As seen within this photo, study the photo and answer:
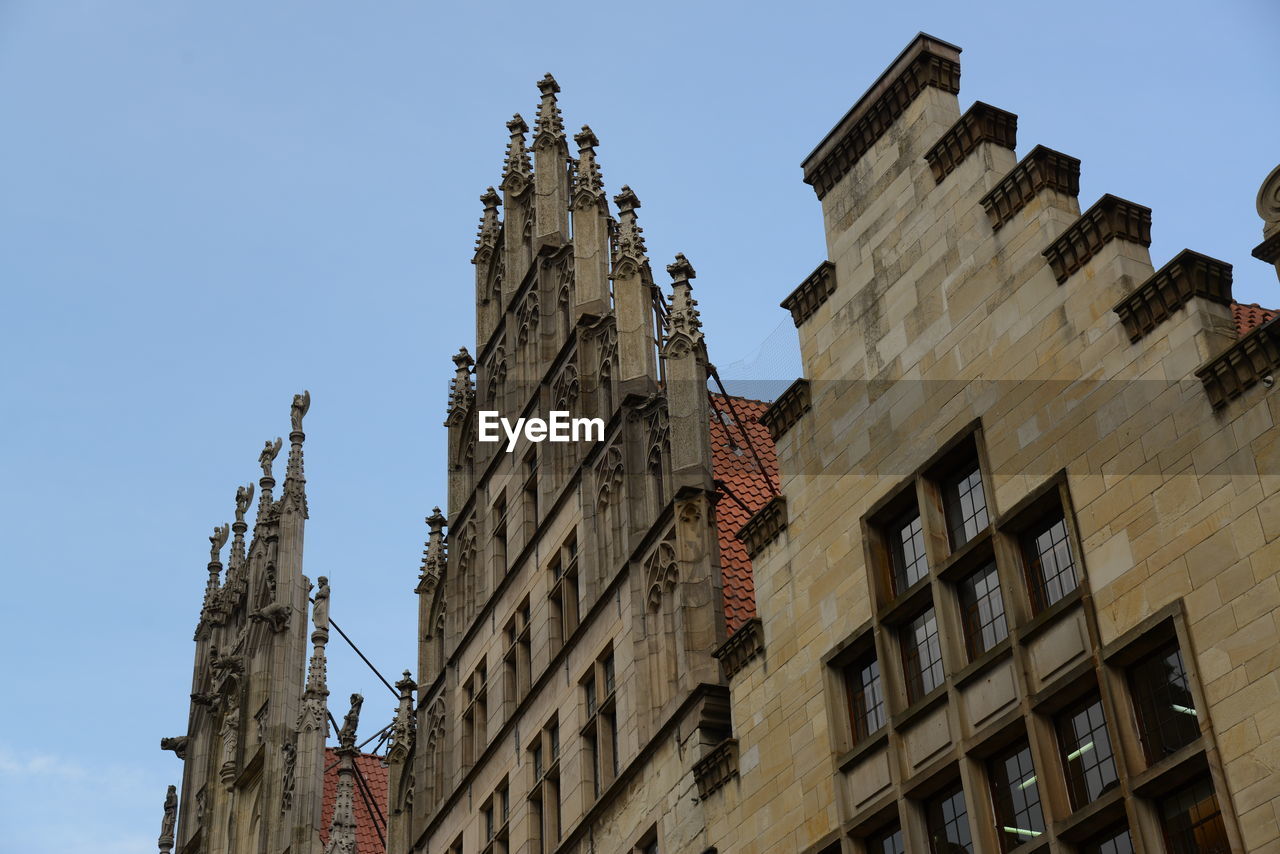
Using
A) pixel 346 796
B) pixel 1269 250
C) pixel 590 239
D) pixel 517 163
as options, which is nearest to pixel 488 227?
pixel 517 163

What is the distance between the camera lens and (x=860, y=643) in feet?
74.9

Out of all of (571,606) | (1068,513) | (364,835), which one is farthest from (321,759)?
(1068,513)

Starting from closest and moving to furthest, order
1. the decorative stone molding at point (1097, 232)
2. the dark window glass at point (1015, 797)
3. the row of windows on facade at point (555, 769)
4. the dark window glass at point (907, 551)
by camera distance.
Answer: the dark window glass at point (1015, 797) < the decorative stone molding at point (1097, 232) < the dark window glass at point (907, 551) < the row of windows on facade at point (555, 769)

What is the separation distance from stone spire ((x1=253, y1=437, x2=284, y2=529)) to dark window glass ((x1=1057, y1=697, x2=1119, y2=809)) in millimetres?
35916

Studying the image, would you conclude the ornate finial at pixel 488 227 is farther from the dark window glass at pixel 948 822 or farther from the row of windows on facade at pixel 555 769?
the dark window glass at pixel 948 822

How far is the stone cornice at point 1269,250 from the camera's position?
744 inches

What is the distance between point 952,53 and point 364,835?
101ft

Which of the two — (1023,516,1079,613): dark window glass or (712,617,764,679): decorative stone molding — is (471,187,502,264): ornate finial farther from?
(1023,516,1079,613): dark window glass

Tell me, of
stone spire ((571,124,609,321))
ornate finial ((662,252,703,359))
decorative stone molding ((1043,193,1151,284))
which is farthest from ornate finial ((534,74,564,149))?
decorative stone molding ((1043,193,1151,284))

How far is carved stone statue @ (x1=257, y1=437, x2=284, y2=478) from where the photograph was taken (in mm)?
55438

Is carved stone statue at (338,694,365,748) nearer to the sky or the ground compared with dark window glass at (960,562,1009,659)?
nearer to the sky

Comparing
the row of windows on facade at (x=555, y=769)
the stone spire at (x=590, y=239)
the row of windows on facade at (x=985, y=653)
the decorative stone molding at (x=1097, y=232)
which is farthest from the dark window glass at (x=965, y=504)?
the stone spire at (x=590, y=239)

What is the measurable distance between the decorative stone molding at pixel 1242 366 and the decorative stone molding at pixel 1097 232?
2.59 meters

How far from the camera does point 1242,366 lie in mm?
18953
